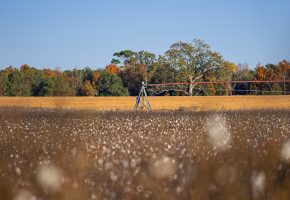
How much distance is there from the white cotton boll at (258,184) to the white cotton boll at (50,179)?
3.31 ft

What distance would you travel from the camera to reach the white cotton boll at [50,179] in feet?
7.25

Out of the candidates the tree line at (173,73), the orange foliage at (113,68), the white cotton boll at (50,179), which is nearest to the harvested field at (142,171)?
the white cotton boll at (50,179)

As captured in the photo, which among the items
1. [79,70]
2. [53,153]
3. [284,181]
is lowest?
[284,181]

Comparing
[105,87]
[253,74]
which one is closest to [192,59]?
[253,74]

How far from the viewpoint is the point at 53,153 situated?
2.95 m

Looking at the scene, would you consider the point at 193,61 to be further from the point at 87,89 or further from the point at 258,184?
the point at 258,184

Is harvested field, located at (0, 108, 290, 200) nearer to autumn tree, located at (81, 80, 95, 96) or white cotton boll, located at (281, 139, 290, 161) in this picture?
white cotton boll, located at (281, 139, 290, 161)

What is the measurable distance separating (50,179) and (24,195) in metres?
0.13

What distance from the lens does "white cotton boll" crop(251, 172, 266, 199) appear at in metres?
2.57

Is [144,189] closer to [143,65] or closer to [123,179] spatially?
[123,179]

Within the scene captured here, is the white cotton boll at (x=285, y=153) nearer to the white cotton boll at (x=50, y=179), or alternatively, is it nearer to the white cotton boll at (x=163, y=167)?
the white cotton boll at (x=163, y=167)

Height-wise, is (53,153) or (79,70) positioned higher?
(79,70)

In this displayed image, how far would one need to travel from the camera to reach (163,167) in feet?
8.32

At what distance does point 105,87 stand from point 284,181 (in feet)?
194
